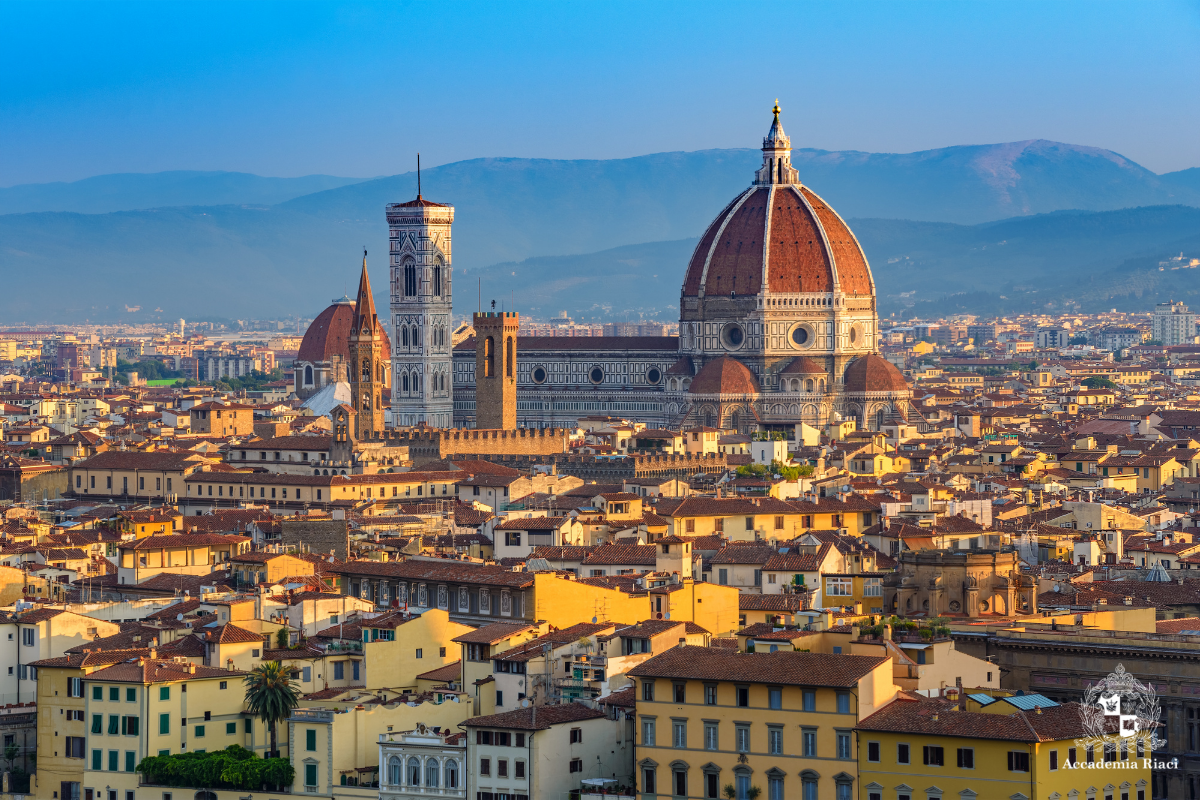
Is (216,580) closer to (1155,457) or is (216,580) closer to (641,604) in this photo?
(641,604)

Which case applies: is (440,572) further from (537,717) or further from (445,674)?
(537,717)

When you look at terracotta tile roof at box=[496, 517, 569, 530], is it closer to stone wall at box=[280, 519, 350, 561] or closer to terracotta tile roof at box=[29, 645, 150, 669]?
stone wall at box=[280, 519, 350, 561]

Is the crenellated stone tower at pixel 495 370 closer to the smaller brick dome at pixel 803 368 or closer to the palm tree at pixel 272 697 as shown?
the smaller brick dome at pixel 803 368

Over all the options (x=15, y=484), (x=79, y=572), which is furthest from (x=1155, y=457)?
(x=79, y=572)

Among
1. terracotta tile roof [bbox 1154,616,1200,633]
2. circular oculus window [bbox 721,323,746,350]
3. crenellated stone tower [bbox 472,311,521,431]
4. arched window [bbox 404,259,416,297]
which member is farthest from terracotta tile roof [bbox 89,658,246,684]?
circular oculus window [bbox 721,323,746,350]

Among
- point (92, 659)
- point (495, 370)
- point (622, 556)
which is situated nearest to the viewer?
point (92, 659)

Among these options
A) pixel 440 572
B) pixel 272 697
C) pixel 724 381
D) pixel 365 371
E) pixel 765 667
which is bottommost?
pixel 272 697

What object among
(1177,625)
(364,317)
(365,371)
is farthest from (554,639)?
(364,317)

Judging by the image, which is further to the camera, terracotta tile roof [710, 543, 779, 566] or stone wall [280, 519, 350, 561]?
stone wall [280, 519, 350, 561]
